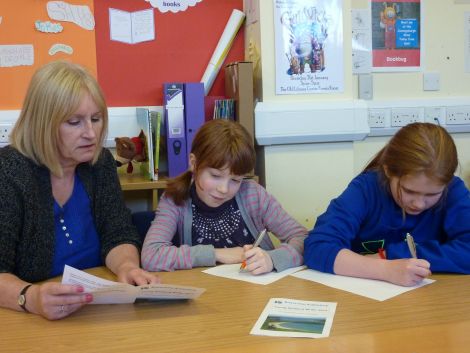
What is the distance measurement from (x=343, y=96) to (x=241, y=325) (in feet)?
5.75

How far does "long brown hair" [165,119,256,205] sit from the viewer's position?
1.70m

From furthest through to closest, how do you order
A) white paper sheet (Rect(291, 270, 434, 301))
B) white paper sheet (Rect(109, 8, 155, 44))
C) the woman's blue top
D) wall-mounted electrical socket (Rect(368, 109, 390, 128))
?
wall-mounted electrical socket (Rect(368, 109, 390, 128)) < white paper sheet (Rect(109, 8, 155, 44)) < the woman's blue top < white paper sheet (Rect(291, 270, 434, 301))

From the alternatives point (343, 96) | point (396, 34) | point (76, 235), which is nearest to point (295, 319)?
point (76, 235)

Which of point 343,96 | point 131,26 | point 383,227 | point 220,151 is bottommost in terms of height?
point 383,227

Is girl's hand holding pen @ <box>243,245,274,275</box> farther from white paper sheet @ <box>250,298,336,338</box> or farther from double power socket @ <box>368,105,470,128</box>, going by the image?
double power socket @ <box>368,105,470,128</box>

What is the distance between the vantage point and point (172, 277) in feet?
4.91

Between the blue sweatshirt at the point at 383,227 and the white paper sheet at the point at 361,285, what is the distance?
0.13ft

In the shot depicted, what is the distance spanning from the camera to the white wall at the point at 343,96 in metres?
2.59

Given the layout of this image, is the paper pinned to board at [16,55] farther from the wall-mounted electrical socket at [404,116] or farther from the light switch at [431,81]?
the light switch at [431,81]

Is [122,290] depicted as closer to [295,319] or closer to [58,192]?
[295,319]

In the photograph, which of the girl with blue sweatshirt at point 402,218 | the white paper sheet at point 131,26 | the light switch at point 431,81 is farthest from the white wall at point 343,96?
the girl with blue sweatshirt at point 402,218

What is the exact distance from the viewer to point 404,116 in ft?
9.50

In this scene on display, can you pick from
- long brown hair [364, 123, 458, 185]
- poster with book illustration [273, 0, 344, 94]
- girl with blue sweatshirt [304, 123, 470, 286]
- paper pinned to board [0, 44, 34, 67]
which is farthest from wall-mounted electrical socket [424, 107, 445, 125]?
paper pinned to board [0, 44, 34, 67]

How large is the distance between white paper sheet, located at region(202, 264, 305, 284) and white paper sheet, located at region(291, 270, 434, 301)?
4cm
